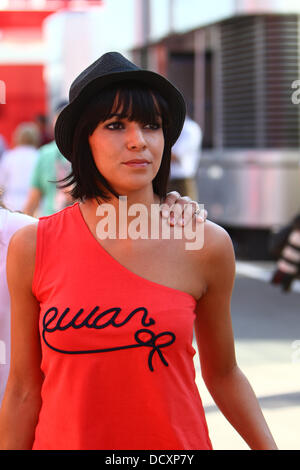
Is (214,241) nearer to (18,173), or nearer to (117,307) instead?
(117,307)

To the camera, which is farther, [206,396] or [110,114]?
[206,396]

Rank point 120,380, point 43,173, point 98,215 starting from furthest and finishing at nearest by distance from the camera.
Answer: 1. point 43,173
2. point 98,215
3. point 120,380

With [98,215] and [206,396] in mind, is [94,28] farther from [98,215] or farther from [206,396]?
A: [98,215]

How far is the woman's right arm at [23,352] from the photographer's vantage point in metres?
2.33

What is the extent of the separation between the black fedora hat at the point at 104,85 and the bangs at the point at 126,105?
0.06 feet

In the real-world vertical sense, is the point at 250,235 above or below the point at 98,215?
below

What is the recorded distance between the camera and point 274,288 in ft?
34.5

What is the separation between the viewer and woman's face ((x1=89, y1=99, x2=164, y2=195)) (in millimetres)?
2334

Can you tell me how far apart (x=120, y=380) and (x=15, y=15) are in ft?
74.0

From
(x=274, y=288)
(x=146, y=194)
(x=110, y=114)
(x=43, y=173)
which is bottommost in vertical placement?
(x=274, y=288)

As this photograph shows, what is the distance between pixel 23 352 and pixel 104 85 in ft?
1.99

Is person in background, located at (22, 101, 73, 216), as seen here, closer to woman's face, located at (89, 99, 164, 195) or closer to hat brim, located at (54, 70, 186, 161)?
hat brim, located at (54, 70, 186, 161)

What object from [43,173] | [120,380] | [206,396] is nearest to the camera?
[120,380]

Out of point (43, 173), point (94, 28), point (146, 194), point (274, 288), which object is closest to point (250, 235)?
point (274, 288)
